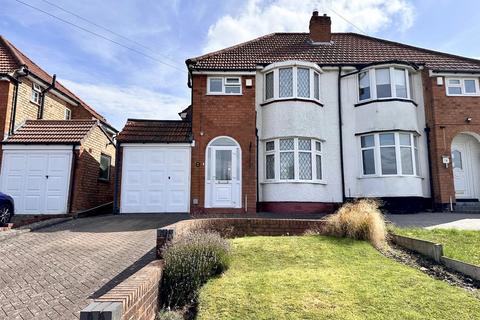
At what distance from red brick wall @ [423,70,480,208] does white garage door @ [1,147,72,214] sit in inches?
594

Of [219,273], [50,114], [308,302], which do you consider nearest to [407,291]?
[308,302]

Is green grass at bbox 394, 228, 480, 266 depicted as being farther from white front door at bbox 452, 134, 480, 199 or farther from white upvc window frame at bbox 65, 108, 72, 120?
white upvc window frame at bbox 65, 108, 72, 120

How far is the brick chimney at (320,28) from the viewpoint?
1661cm

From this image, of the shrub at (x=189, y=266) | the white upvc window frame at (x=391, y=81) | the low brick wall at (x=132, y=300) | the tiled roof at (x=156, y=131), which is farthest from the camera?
the white upvc window frame at (x=391, y=81)

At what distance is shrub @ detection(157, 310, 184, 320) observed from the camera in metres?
4.02

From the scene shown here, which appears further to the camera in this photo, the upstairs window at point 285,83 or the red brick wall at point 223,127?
the upstairs window at point 285,83

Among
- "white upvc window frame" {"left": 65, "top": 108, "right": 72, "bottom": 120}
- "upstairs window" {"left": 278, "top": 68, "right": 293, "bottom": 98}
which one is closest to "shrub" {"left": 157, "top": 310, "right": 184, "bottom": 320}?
"upstairs window" {"left": 278, "top": 68, "right": 293, "bottom": 98}

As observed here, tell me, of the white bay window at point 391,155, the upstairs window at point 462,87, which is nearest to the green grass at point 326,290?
the white bay window at point 391,155

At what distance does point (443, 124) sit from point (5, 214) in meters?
16.9

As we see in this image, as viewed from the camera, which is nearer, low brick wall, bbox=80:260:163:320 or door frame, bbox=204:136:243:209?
low brick wall, bbox=80:260:163:320

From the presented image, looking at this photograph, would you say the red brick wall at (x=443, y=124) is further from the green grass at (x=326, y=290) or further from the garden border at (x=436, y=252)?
the green grass at (x=326, y=290)

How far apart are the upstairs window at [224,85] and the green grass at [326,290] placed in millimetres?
8984

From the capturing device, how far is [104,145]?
1602 cm

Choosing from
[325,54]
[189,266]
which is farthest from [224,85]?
Answer: [189,266]
